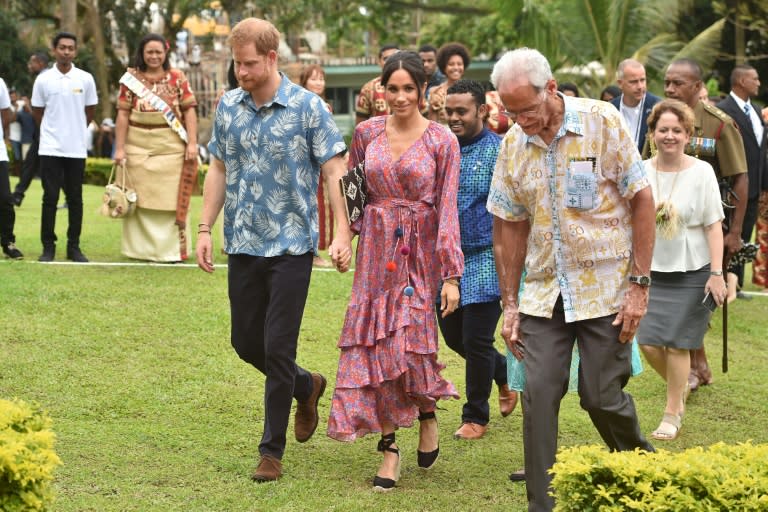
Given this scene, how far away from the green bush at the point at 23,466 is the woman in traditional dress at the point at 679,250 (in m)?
3.75

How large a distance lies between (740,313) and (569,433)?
4.64 metres

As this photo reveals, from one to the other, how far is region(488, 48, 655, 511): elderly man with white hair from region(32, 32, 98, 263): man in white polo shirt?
748 cm

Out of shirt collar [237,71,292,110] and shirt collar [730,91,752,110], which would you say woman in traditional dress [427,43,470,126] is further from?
shirt collar [237,71,292,110]

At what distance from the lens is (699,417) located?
286 inches

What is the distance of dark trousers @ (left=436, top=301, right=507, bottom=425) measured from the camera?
640cm

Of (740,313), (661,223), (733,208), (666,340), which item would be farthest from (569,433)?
(740,313)

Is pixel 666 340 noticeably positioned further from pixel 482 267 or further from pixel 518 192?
pixel 518 192

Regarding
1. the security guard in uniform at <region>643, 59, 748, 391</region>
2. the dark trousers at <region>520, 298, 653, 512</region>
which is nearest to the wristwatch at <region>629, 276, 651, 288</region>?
the dark trousers at <region>520, 298, 653, 512</region>

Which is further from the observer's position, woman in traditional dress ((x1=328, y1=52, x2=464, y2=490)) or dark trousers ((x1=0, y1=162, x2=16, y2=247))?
dark trousers ((x1=0, y1=162, x2=16, y2=247))

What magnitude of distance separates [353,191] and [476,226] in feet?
3.10

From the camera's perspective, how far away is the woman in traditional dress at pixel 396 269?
5.67 meters

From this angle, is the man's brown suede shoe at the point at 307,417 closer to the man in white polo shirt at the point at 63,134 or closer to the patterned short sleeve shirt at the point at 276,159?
the patterned short sleeve shirt at the point at 276,159

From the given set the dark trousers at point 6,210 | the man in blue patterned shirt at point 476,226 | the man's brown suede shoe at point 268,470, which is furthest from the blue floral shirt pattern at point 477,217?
the dark trousers at point 6,210

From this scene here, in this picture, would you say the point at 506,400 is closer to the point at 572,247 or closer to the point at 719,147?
the point at 719,147
